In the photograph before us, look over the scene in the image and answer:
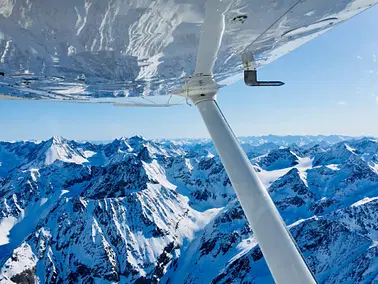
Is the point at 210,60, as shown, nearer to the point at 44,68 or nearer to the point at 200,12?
the point at 200,12

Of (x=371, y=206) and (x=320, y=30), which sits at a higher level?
(x=371, y=206)

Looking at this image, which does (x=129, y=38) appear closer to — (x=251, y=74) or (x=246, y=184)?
(x=246, y=184)

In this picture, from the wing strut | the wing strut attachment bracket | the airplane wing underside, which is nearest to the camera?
the airplane wing underside

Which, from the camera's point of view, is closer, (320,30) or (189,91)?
(320,30)

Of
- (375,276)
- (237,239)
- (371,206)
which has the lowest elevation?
(375,276)

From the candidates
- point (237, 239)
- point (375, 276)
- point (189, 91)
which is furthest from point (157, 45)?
point (237, 239)
